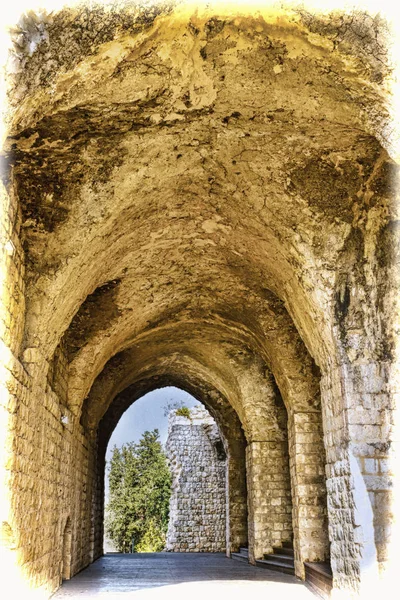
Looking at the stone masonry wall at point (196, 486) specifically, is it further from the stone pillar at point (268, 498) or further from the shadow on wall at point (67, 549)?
the shadow on wall at point (67, 549)

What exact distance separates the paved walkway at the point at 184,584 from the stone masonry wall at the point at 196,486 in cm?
685

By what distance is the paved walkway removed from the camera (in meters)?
5.89

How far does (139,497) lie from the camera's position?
21.6 metres

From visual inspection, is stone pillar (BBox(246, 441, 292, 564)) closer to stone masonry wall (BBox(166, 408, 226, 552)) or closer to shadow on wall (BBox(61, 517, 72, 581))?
shadow on wall (BBox(61, 517, 72, 581))

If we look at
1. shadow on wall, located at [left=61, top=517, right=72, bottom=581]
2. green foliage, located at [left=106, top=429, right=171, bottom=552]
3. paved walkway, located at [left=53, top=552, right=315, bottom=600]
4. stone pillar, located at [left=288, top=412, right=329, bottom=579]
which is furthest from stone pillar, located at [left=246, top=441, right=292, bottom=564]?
green foliage, located at [left=106, top=429, right=171, bottom=552]

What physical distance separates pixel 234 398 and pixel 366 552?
20.1 ft

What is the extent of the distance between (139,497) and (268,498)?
43.3 feet

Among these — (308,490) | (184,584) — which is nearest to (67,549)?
(184,584)

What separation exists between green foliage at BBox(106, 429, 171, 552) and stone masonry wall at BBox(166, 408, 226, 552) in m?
4.47

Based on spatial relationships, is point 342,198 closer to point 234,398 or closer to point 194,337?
point 194,337

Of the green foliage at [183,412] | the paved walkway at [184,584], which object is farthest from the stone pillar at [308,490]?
the green foliage at [183,412]

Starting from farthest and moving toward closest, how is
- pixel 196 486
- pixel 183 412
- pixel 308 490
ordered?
pixel 183 412 → pixel 196 486 → pixel 308 490

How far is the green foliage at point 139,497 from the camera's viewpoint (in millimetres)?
20797

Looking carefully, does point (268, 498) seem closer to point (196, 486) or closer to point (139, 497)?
point (196, 486)
